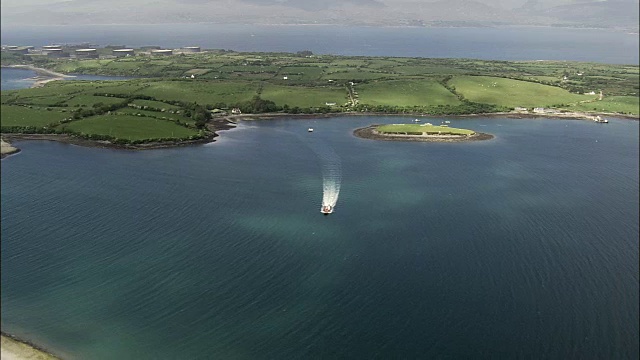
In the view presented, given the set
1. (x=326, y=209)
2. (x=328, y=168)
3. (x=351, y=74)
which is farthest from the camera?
(x=351, y=74)

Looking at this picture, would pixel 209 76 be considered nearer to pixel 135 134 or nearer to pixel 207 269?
pixel 135 134

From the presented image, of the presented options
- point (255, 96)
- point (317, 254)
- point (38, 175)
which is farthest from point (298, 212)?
point (255, 96)

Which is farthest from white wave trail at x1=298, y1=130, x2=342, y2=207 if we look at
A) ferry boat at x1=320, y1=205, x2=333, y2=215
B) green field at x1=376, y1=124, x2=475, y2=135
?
green field at x1=376, y1=124, x2=475, y2=135

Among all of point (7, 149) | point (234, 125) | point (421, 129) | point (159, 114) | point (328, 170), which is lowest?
point (328, 170)

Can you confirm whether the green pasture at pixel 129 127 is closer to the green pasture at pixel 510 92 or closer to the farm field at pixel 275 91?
the farm field at pixel 275 91

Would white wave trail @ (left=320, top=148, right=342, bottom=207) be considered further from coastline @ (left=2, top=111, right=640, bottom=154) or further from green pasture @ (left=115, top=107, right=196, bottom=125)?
green pasture @ (left=115, top=107, right=196, bottom=125)

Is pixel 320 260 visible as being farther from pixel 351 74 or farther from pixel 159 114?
pixel 351 74

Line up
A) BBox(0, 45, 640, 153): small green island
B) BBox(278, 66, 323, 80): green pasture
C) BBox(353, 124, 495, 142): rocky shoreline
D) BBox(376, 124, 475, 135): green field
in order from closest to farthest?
1. BBox(0, 45, 640, 153): small green island
2. BBox(353, 124, 495, 142): rocky shoreline
3. BBox(376, 124, 475, 135): green field
4. BBox(278, 66, 323, 80): green pasture

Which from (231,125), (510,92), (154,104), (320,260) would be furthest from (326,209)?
(510,92)
